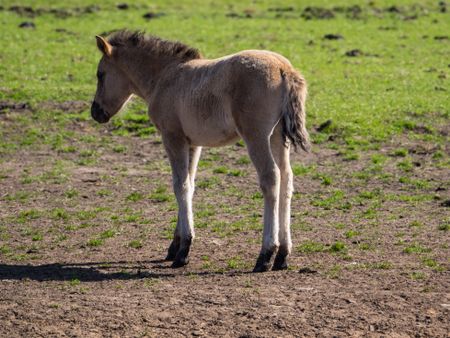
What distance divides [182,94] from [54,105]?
28.6 ft

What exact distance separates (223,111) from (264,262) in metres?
1.84

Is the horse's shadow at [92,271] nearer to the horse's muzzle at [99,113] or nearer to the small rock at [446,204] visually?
the horse's muzzle at [99,113]

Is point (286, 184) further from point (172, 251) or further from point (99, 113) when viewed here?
point (99, 113)

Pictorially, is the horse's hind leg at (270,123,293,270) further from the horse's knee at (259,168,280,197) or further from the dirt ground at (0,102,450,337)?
the horse's knee at (259,168,280,197)

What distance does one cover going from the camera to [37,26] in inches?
1192

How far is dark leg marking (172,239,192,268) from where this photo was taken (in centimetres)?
1136

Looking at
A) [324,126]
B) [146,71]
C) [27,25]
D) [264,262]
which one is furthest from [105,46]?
[27,25]

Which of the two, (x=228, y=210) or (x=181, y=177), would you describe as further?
(x=228, y=210)

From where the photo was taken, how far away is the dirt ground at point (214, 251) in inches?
362

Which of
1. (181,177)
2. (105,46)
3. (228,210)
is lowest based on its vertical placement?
(228,210)

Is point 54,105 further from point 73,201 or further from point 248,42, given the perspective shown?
point 248,42

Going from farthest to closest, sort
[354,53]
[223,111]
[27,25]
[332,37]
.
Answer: [27,25]
[332,37]
[354,53]
[223,111]

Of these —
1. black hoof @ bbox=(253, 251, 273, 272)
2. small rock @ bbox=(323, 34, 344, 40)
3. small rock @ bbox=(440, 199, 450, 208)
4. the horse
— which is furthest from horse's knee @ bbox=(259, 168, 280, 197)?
small rock @ bbox=(323, 34, 344, 40)

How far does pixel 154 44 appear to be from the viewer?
1241 centimetres
